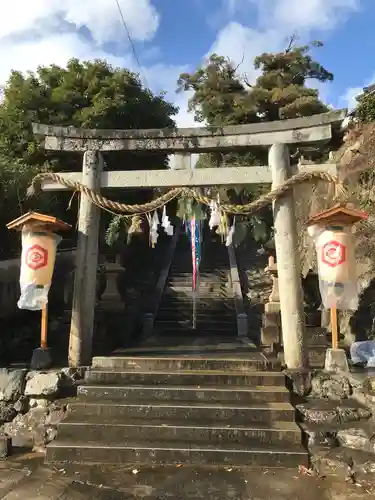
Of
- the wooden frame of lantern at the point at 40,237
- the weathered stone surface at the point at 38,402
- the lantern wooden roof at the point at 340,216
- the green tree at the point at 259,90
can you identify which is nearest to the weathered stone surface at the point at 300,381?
the lantern wooden roof at the point at 340,216

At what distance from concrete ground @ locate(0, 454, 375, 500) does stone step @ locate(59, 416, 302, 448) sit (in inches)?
17.8

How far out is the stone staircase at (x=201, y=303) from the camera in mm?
13383

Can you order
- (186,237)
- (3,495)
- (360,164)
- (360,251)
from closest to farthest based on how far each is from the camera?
(3,495), (360,251), (360,164), (186,237)

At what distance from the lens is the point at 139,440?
5980 millimetres

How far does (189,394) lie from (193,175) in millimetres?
4105

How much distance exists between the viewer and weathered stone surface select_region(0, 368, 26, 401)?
23.5ft

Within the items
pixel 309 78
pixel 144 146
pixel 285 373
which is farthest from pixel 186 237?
pixel 285 373

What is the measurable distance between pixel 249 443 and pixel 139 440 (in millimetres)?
1511

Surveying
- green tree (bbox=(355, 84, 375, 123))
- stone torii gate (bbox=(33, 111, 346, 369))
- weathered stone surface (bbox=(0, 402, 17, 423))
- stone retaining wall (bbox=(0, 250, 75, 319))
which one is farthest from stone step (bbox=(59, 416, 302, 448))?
green tree (bbox=(355, 84, 375, 123))

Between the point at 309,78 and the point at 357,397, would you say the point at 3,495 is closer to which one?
the point at 357,397

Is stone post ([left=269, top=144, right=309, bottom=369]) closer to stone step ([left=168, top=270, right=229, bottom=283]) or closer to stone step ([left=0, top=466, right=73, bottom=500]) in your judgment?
stone step ([left=0, top=466, right=73, bottom=500])

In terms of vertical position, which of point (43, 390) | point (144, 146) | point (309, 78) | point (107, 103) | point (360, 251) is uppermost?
point (309, 78)

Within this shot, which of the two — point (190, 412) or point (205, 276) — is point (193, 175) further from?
point (205, 276)

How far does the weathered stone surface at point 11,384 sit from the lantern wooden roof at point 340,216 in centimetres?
566
